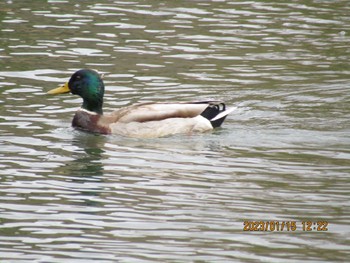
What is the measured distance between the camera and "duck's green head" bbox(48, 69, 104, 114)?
50.7ft

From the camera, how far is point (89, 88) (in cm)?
1555

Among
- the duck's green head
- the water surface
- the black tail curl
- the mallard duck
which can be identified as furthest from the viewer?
the duck's green head

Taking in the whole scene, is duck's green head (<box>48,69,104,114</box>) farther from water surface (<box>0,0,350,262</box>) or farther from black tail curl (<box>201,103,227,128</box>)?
black tail curl (<box>201,103,227,128</box>)

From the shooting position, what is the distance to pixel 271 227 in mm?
10148

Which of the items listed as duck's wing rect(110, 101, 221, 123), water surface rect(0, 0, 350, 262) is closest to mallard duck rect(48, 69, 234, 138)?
duck's wing rect(110, 101, 221, 123)

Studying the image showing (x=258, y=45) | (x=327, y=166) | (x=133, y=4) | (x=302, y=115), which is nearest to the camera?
(x=327, y=166)

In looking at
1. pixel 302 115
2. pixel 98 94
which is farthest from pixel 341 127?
pixel 98 94

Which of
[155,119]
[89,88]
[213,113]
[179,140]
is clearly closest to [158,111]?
[155,119]

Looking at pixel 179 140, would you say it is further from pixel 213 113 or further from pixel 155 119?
pixel 213 113

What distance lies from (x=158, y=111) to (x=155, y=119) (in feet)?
0.43

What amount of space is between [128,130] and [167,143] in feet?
2.29

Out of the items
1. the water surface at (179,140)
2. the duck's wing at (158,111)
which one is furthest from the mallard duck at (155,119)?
the water surface at (179,140)

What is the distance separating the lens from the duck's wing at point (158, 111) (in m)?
14.9

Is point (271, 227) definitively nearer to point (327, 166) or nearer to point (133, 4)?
point (327, 166)
